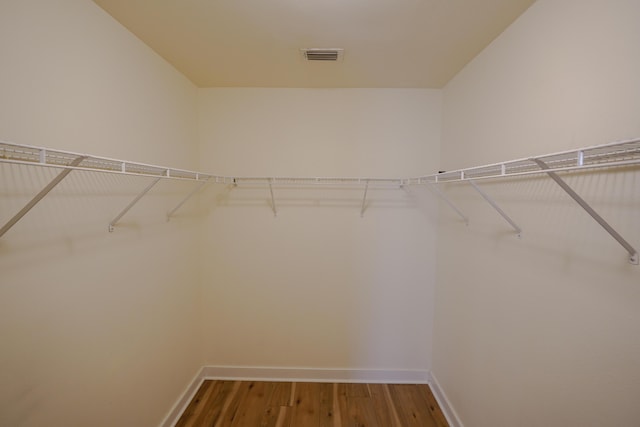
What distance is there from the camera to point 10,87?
0.85 meters

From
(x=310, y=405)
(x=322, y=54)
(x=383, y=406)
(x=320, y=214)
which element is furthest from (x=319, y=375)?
(x=322, y=54)

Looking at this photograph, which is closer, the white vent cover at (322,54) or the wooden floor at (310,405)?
the white vent cover at (322,54)

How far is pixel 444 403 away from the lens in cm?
185

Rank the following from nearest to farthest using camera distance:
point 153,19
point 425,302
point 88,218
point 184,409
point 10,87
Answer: point 10,87 < point 88,218 < point 153,19 < point 184,409 < point 425,302

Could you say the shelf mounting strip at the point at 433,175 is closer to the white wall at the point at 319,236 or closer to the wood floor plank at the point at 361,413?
the white wall at the point at 319,236

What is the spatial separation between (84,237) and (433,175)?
1.83 m

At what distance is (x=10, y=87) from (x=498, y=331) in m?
2.42

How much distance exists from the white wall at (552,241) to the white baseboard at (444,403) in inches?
3.0

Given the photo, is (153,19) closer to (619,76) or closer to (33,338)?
(33,338)

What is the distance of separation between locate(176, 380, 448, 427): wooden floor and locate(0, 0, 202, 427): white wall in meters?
0.36

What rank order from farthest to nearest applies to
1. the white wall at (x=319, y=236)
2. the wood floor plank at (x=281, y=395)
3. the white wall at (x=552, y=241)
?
1. the white wall at (x=319, y=236)
2. the wood floor plank at (x=281, y=395)
3. the white wall at (x=552, y=241)

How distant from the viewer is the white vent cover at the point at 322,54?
1.49 meters

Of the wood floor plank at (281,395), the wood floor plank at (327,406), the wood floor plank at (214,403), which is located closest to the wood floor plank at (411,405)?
the wood floor plank at (327,406)

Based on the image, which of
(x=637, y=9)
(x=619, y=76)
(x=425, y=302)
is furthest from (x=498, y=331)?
(x=637, y=9)
